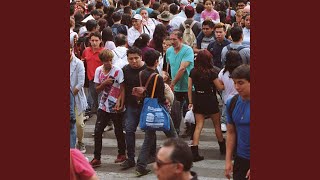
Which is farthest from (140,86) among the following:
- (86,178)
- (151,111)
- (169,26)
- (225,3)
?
(225,3)

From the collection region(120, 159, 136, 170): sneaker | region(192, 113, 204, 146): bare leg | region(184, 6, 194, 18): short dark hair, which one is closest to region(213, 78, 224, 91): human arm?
region(192, 113, 204, 146): bare leg

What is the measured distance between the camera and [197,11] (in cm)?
1568

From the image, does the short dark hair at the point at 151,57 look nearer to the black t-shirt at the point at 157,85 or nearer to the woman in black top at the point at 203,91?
the black t-shirt at the point at 157,85

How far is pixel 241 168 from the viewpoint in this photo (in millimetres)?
6621

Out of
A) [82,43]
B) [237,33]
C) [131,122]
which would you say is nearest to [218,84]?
[237,33]

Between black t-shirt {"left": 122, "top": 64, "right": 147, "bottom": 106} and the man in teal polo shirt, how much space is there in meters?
1.26

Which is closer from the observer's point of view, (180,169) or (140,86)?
(180,169)

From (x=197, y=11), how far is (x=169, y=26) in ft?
6.23

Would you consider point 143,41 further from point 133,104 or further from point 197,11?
point 197,11

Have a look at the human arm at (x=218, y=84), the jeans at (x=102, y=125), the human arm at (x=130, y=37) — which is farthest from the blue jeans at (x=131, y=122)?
Answer: the human arm at (x=130, y=37)

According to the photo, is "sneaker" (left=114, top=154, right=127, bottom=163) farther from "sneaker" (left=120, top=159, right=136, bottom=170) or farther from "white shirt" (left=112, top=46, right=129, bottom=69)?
"white shirt" (left=112, top=46, right=129, bottom=69)

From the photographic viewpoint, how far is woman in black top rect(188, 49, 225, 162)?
9.23m

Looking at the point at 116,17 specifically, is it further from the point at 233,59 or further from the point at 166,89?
the point at 233,59

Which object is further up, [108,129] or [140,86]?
[140,86]
